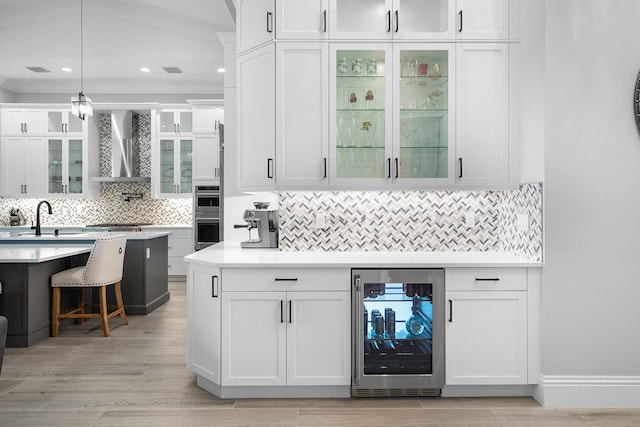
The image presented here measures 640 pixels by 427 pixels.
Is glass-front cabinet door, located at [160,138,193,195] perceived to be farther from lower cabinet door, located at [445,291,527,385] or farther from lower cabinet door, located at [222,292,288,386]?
lower cabinet door, located at [445,291,527,385]

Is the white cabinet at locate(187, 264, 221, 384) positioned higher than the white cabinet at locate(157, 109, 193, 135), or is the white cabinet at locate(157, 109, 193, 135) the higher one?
the white cabinet at locate(157, 109, 193, 135)

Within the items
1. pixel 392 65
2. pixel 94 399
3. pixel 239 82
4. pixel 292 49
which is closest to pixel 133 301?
pixel 94 399

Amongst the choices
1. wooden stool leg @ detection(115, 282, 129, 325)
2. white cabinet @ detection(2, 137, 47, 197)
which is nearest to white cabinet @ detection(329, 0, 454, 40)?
wooden stool leg @ detection(115, 282, 129, 325)

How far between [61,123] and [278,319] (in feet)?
21.3

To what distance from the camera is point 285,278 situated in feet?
9.55

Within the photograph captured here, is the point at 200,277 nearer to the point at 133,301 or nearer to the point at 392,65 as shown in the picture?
the point at 392,65

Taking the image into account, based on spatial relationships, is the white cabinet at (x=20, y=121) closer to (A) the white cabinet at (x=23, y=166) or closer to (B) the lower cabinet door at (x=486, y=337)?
(A) the white cabinet at (x=23, y=166)

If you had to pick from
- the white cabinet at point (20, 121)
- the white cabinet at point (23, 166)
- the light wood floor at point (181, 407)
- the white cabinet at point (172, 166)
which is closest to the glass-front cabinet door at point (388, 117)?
the light wood floor at point (181, 407)

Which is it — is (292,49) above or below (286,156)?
above

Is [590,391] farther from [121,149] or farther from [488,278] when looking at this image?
[121,149]

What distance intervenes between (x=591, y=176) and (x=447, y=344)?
131cm

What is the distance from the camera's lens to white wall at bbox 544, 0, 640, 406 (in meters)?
2.85

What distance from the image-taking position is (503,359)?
293cm

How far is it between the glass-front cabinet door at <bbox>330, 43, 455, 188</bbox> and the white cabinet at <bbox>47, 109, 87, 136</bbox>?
237 inches
